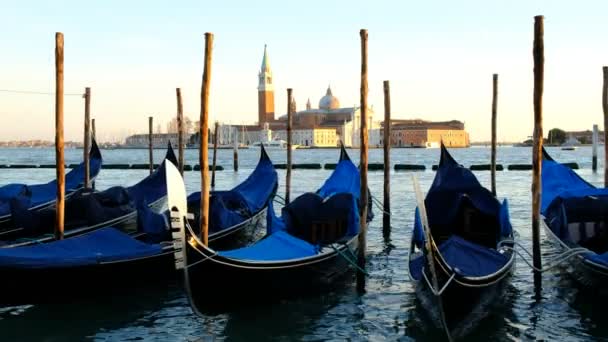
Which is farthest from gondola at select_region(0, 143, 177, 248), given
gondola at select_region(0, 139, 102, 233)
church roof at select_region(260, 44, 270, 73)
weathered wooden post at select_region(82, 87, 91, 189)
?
church roof at select_region(260, 44, 270, 73)

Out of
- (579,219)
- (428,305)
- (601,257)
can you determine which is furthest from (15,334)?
(579,219)

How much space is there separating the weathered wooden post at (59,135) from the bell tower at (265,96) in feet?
309

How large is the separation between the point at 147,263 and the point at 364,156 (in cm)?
238

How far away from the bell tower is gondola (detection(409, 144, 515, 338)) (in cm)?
9374

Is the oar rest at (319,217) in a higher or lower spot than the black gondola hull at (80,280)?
higher

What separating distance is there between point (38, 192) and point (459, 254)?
283 inches

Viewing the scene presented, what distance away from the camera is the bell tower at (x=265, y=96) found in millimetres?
100812

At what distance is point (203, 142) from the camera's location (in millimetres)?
6176

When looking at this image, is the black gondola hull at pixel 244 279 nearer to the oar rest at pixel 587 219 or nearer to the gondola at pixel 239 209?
the gondola at pixel 239 209

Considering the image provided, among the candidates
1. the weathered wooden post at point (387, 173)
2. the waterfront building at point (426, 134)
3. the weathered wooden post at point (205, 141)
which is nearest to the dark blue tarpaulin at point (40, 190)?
the weathered wooden post at point (205, 141)

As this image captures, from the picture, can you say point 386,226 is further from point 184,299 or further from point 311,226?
point 184,299

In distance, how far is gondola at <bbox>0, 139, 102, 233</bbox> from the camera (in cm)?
827

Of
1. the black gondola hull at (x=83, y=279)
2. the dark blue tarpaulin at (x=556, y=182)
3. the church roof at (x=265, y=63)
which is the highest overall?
the church roof at (x=265, y=63)

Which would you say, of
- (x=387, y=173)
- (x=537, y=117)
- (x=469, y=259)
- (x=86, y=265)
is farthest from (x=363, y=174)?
(x=387, y=173)
